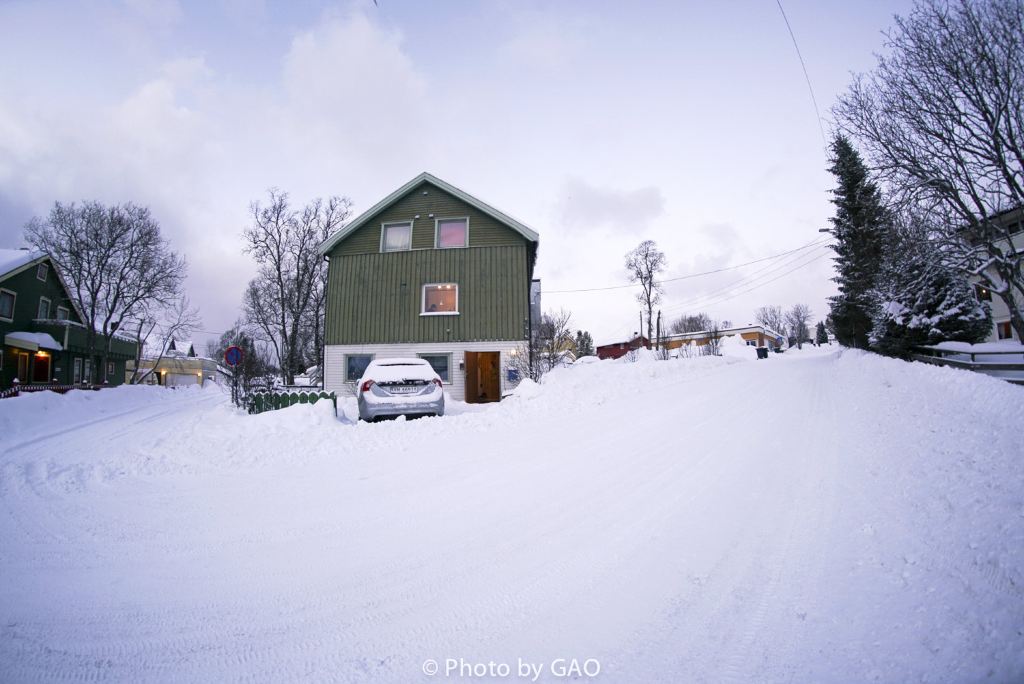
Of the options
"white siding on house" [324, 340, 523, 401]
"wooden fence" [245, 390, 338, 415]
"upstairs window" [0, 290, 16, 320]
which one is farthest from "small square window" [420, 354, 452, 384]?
"upstairs window" [0, 290, 16, 320]

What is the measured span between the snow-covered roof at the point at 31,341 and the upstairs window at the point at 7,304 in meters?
1.18

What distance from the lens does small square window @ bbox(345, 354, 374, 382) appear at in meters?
17.4

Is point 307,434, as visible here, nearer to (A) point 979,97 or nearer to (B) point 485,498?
(B) point 485,498

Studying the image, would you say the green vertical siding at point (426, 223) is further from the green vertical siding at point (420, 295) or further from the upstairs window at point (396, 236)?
the green vertical siding at point (420, 295)

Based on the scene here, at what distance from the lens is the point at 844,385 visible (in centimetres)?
916

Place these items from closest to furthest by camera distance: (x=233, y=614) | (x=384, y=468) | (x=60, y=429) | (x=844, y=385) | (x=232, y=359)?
(x=233, y=614) → (x=384, y=468) → (x=844, y=385) → (x=60, y=429) → (x=232, y=359)

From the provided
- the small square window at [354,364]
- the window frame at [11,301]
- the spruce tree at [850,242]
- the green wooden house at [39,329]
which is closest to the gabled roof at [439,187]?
the small square window at [354,364]

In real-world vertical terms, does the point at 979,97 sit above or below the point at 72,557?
above

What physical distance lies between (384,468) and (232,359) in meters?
10.1

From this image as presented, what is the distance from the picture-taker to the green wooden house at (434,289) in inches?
666

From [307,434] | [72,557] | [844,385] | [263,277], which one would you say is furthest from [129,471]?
[263,277]

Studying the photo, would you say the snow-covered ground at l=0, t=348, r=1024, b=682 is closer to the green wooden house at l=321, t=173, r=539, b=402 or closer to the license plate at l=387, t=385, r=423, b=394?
the license plate at l=387, t=385, r=423, b=394

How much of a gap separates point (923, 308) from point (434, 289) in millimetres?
21034

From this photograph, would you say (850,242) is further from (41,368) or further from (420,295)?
(41,368)
